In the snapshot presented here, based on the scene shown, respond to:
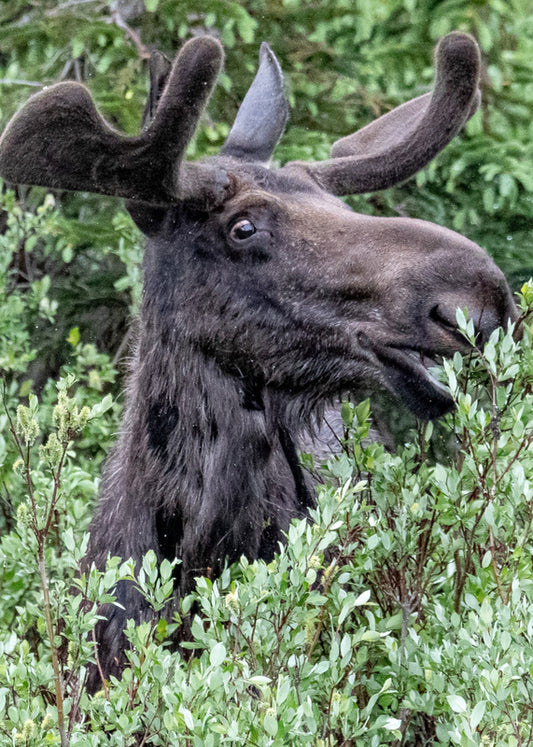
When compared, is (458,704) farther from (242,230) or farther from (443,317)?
(242,230)

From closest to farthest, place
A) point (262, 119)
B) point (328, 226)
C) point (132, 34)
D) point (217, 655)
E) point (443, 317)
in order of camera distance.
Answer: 1. point (217, 655)
2. point (443, 317)
3. point (328, 226)
4. point (262, 119)
5. point (132, 34)

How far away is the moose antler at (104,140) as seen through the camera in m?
3.06

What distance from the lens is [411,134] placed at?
3.92 meters

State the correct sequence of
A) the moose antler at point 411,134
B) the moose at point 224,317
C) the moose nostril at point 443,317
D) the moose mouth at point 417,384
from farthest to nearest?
the moose antler at point 411,134 → the moose at point 224,317 → the moose mouth at point 417,384 → the moose nostril at point 443,317

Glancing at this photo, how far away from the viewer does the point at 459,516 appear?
246cm

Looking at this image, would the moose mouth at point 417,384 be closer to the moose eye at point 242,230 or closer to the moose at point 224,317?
the moose at point 224,317

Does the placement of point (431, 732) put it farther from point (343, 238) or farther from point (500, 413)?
point (343, 238)

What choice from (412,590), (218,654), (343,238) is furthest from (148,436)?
(218,654)

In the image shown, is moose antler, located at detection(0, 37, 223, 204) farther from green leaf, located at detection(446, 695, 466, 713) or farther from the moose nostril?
green leaf, located at detection(446, 695, 466, 713)

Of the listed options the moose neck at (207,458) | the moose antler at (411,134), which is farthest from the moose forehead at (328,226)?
the moose neck at (207,458)

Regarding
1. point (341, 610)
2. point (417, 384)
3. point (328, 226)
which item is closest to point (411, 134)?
point (328, 226)

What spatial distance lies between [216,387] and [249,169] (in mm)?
821

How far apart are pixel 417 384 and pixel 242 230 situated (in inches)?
32.6

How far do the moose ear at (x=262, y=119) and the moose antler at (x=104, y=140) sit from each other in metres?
0.67
